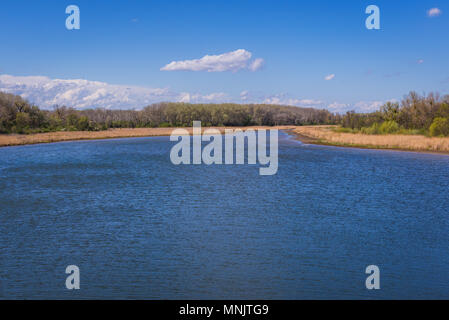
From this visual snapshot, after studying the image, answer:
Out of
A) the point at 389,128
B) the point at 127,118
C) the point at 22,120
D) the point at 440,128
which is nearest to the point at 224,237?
the point at 440,128

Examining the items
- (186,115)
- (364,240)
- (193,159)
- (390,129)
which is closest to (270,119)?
(186,115)

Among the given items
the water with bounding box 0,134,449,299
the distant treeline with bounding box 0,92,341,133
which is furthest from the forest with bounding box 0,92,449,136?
the water with bounding box 0,134,449,299

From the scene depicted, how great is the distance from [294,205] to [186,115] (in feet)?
404

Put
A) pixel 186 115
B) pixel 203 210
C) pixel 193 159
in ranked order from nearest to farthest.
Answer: pixel 203 210
pixel 193 159
pixel 186 115

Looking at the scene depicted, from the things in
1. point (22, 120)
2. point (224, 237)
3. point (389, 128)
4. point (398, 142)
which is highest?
point (22, 120)

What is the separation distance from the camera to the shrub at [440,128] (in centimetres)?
4953

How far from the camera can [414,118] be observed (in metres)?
63.2

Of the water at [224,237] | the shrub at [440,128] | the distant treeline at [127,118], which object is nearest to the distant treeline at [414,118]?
the shrub at [440,128]

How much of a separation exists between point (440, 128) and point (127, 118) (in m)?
117

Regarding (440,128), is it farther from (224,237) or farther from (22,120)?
(22,120)

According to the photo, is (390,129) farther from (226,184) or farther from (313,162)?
(226,184)

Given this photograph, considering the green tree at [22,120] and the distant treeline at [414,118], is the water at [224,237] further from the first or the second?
the green tree at [22,120]

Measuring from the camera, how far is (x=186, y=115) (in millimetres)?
138375

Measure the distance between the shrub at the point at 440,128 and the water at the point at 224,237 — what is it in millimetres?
28662
